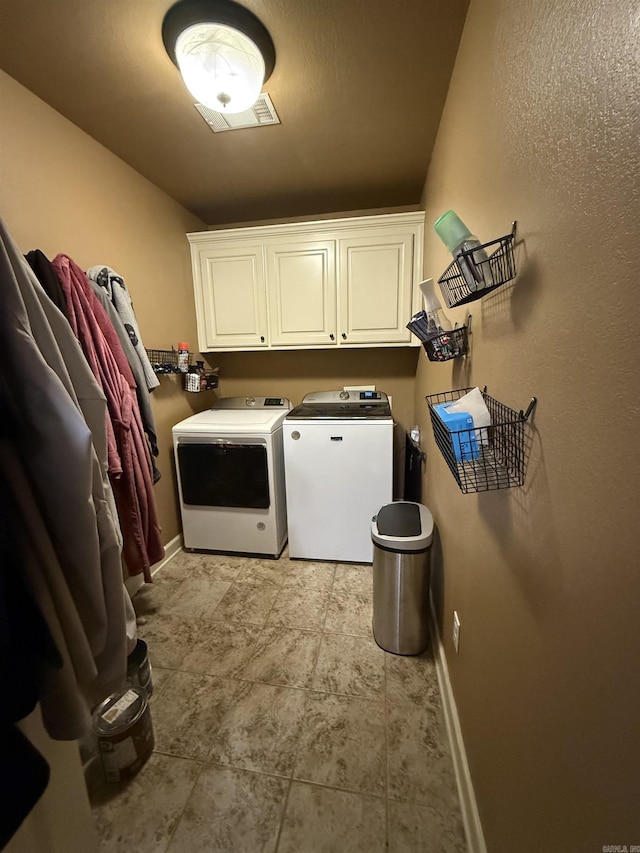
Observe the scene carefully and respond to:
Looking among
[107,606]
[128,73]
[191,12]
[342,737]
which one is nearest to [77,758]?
[107,606]

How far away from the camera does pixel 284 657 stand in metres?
1.57

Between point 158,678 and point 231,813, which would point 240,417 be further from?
point 231,813

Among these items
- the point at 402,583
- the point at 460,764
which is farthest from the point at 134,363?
the point at 460,764

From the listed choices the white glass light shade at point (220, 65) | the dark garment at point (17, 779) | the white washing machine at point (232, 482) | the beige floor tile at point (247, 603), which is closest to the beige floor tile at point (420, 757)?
the beige floor tile at point (247, 603)

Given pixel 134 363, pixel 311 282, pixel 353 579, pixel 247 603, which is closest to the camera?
pixel 134 363

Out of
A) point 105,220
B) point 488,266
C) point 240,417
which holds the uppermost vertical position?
point 105,220

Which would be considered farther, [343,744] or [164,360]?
[164,360]

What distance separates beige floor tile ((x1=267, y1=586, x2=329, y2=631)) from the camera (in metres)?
1.78

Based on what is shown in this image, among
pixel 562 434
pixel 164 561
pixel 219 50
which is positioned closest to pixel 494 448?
pixel 562 434

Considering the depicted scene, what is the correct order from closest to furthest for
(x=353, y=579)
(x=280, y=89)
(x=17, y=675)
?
(x=17, y=675), (x=280, y=89), (x=353, y=579)

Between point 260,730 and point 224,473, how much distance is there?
135cm

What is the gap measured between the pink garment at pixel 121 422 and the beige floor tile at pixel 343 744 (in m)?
1.00

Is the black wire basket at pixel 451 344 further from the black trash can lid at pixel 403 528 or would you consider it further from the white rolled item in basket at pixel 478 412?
the black trash can lid at pixel 403 528

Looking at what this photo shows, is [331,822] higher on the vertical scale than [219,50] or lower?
lower
